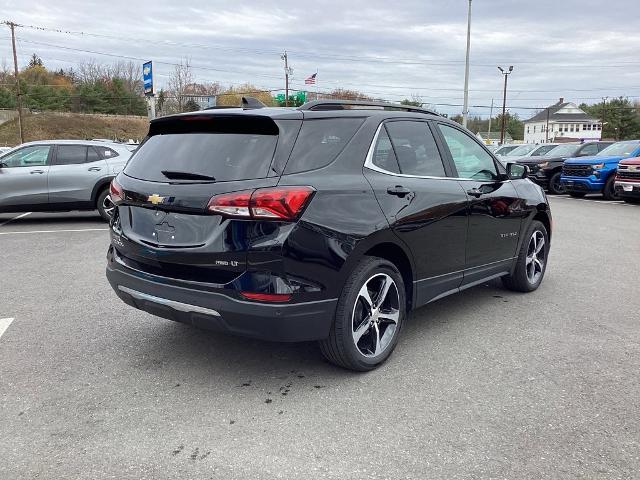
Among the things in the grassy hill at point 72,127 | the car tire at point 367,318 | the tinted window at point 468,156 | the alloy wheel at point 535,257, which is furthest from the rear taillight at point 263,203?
the grassy hill at point 72,127

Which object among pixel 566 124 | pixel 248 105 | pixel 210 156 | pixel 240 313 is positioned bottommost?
pixel 240 313

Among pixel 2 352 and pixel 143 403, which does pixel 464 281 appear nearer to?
pixel 143 403

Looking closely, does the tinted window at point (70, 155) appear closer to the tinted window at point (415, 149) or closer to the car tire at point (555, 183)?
the tinted window at point (415, 149)

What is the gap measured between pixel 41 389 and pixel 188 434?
118 centimetres

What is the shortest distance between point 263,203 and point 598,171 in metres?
16.0

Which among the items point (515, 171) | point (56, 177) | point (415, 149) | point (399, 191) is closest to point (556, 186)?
point (515, 171)

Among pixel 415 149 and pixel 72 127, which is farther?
pixel 72 127

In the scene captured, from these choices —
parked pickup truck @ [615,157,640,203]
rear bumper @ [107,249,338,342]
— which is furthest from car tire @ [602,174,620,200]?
rear bumper @ [107,249,338,342]

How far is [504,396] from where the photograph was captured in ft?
11.3

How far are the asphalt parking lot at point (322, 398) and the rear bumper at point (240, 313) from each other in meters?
0.44

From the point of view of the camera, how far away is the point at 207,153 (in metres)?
3.54

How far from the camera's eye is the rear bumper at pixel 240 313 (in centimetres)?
321

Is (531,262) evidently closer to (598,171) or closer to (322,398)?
(322,398)

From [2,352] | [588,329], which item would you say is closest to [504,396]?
[588,329]
